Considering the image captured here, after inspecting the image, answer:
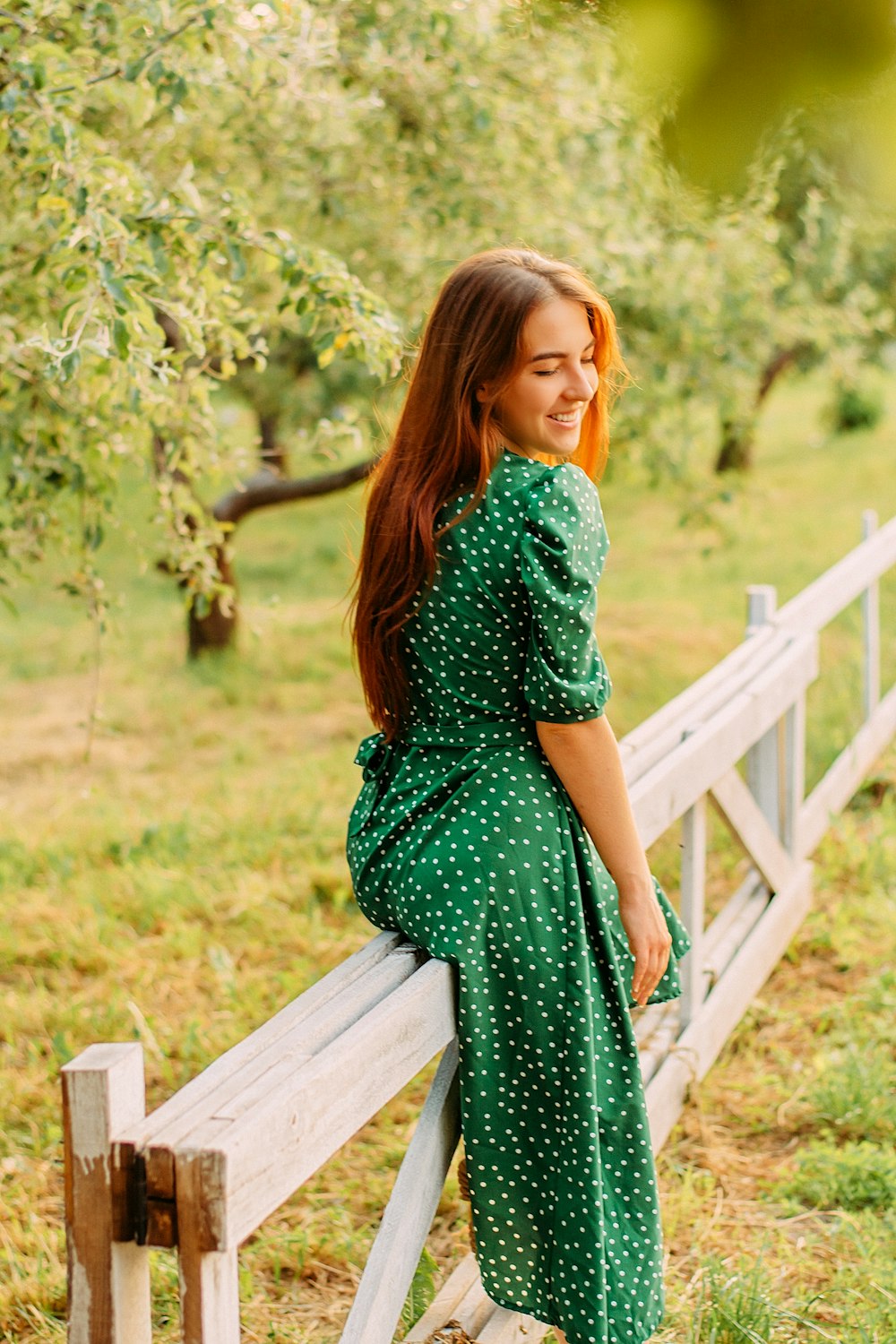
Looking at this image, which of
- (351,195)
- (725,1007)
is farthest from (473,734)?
(351,195)

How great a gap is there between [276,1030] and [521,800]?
0.48 meters

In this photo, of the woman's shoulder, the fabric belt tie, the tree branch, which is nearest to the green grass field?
the fabric belt tie

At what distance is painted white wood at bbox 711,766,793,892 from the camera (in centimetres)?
336

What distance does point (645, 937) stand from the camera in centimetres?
200

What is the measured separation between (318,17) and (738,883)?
315 centimetres

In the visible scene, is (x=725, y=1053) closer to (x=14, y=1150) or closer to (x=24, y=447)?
(x=14, y=1150)

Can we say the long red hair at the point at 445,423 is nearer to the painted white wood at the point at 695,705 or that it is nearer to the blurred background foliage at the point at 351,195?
the blurred background foliage at the point at 351,195

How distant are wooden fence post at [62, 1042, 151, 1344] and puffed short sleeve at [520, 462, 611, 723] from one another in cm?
75

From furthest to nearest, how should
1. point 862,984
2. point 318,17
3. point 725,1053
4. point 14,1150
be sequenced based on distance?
point 318,17
point 862,984
point 725,1053
point 14,1150

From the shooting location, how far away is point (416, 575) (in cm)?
Answer: 191

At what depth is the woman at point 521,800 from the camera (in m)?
1.85

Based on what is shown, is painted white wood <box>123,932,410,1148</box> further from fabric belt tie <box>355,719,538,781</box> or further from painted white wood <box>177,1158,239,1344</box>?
fabric belt tie <box>355,719,538,781</box>

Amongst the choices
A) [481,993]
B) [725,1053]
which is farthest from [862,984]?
[481,993]

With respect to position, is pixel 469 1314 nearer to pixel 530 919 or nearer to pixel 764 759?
pixel 530 919
